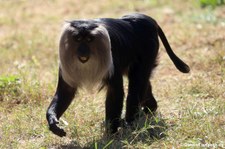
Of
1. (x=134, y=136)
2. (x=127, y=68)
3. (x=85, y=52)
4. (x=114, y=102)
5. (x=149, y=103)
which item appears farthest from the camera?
(x=149, y=103)

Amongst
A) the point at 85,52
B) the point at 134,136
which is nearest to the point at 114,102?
the point at 134,136

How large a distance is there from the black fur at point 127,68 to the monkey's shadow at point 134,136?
0.12 m

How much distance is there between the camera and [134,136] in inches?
175

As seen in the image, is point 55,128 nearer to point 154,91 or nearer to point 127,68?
point 127,68

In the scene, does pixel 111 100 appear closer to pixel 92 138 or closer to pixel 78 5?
pixel 92 138

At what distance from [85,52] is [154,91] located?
1.79 meters

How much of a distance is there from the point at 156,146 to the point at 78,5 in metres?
6.51

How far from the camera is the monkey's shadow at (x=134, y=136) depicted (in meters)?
4.33

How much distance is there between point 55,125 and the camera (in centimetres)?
427

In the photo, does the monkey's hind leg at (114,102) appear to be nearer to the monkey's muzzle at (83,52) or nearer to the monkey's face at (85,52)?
the monkey's face at (85,52)

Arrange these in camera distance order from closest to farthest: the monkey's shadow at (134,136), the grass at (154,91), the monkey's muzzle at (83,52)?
the monkey's muzzle at (83,52) → the monkey's shadow at (134,136) → the grass at (154,91)

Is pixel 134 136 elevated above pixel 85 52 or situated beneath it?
situated beneath

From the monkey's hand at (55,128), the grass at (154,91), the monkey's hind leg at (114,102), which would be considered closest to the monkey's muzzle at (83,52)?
the monkey's hind leg at (114,102)

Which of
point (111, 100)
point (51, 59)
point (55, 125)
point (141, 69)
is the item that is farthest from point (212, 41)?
point (55, 125)
